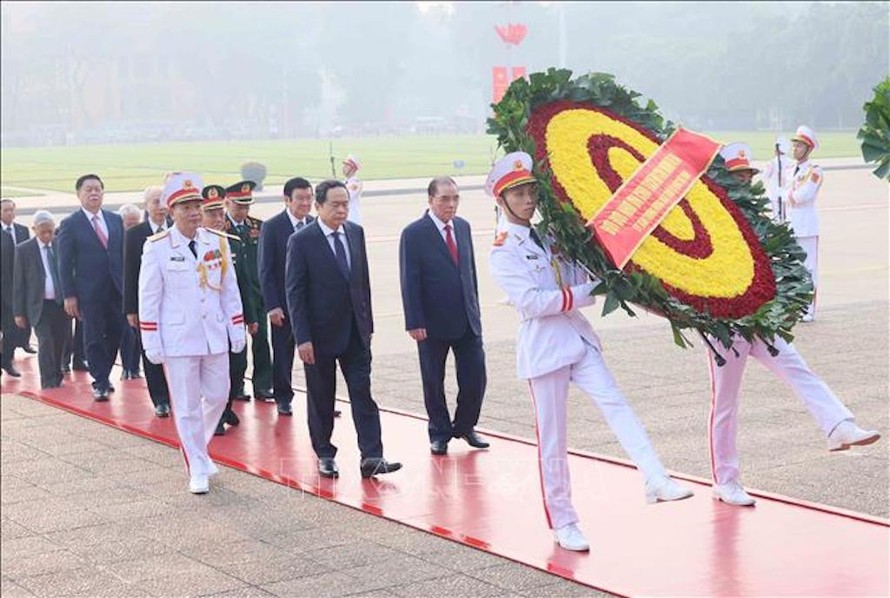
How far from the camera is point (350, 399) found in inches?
353

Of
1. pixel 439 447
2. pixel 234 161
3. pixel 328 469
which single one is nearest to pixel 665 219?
pixel 328 469

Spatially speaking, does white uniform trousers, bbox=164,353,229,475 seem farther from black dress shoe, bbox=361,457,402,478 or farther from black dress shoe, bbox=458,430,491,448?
black dress shoe, bbox=458,430,491,448

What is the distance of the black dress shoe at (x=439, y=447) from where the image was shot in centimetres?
954

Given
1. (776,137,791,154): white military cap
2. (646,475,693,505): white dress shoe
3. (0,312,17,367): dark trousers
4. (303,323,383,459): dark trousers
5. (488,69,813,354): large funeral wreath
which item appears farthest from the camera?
(776,137,791,154): white military cap

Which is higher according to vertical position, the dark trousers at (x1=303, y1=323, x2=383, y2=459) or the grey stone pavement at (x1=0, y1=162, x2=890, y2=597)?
the dark trousers at (x1=303, y1=323, x2=383, y2=459)

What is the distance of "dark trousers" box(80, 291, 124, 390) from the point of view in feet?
39.5

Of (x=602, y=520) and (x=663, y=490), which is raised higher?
(x=663, y=490)

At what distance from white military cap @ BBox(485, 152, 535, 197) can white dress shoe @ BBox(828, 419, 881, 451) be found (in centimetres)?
182

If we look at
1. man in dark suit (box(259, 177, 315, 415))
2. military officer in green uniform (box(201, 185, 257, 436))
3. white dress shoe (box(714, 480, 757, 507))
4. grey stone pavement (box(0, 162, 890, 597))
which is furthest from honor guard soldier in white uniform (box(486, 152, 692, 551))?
man in dark suit (box(259, 177, 315, 415))

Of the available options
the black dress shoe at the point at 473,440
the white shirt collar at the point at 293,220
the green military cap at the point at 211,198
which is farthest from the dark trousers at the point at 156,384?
the black dress shoe at the point at 473,440

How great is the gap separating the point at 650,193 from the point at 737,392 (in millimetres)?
1541

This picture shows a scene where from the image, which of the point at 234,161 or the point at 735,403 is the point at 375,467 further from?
the point at 234,161

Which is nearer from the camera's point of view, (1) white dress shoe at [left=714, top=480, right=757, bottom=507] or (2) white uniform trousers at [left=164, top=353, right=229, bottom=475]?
(1) white dress shoe at [left=714, top=480, right=757, bottom=507]

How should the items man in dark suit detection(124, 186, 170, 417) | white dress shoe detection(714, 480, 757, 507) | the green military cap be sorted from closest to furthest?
white dress shoe detection(714, 480, 757, 507), the green military cap, man in dark suit detection(124, 186, 170, 417)
